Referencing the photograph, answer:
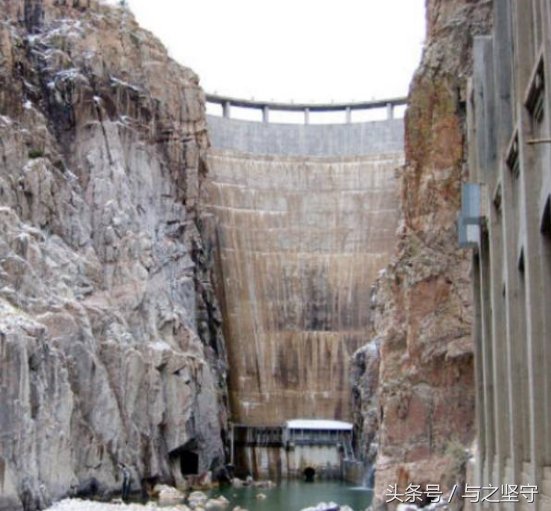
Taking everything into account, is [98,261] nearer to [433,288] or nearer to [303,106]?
[433,288]

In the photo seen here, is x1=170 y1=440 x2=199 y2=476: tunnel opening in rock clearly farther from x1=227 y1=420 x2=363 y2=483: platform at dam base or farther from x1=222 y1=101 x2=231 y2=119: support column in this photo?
x1=222 y1=101 x2=231 y2=119: support column

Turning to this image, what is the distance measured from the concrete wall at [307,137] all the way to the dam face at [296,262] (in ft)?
0.90

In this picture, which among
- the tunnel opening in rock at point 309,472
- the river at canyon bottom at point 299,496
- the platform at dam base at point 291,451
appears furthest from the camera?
the tunnel opening in rock at point 309,472

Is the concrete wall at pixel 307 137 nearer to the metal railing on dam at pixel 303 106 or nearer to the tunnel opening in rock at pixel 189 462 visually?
the metal railing on dam at pixel 303 106

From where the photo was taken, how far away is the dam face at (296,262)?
8050 centimetres

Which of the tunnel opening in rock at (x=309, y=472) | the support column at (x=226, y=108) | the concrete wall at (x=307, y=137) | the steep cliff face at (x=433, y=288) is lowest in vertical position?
the tunnel opening in rock at (x=309, y=472)

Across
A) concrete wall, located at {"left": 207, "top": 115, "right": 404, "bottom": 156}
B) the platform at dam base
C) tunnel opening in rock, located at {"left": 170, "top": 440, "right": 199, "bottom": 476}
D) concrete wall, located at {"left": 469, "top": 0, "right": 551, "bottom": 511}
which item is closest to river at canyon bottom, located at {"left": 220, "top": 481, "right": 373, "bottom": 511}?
tunnel opening in rock, located at {"left": 170, "top": 440, "right": 199, "bottom": 476}

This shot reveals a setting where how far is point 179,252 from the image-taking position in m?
71.4

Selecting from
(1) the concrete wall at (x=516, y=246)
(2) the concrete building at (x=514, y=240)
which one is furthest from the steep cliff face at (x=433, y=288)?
(1) the concrete wall at (x=516, y=246)

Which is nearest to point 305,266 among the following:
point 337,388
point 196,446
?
point 337,388

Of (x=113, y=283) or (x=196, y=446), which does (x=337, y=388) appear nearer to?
(x=196, y=446)

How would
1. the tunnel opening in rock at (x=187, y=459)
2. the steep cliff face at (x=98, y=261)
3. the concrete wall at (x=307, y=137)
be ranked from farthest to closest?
the concrete wall at (x=307, y=137) < the tunnel opening in rock at (x=187, y=459) < the steep cliff face at (x=98, y=261)

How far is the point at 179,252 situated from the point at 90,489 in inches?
893

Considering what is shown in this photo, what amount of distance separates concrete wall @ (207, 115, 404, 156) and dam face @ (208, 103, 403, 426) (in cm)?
27
